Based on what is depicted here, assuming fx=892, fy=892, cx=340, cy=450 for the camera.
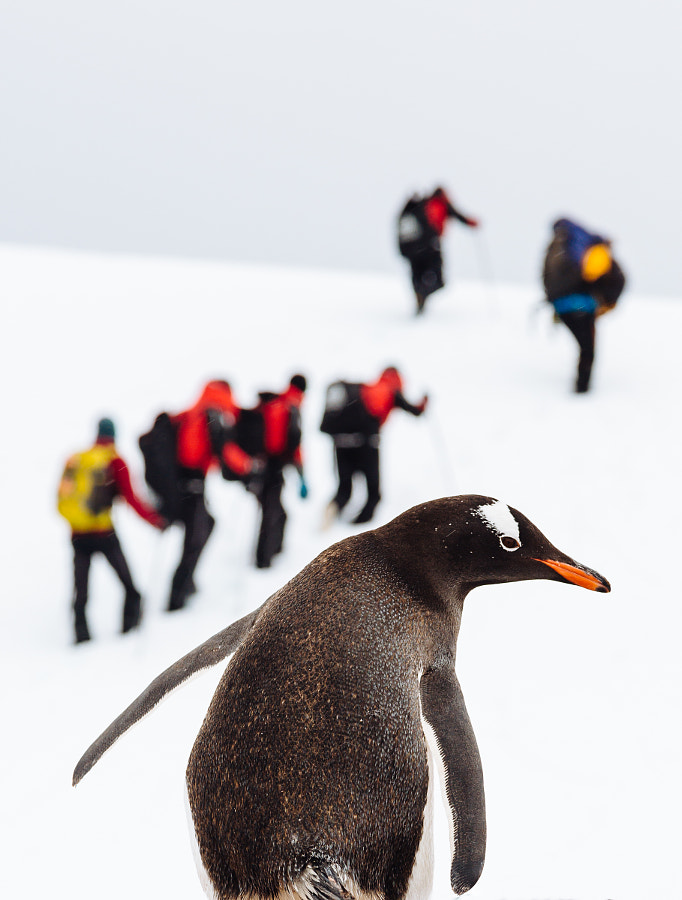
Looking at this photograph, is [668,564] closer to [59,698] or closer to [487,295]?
[59,698]

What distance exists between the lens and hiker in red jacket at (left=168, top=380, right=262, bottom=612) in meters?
5.27

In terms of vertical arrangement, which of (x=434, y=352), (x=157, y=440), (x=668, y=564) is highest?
(x=434, y=352)

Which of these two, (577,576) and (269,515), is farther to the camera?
(269,515)

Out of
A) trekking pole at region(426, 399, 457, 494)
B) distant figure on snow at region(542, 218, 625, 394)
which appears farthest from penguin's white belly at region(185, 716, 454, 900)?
distant figure on snow at region(542, 218, 625, 394)

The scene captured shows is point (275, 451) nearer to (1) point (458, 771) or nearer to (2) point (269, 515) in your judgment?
(2) point (269, 515)

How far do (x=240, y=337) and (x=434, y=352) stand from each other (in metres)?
2.64

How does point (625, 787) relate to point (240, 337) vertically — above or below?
below

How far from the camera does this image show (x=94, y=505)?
→ 506 centimetres

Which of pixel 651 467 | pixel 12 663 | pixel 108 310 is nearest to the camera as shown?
pixel 12 663

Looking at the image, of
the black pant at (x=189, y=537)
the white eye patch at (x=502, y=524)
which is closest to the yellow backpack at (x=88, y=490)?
the black pant at (x=189, y=537)

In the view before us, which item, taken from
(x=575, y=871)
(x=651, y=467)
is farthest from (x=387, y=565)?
(x=651, y=467)

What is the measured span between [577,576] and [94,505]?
3.58 meters

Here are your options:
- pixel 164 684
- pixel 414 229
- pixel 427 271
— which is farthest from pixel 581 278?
pixel 164 684

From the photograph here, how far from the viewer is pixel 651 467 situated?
6672mm
